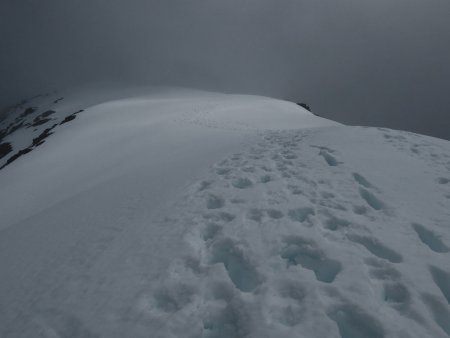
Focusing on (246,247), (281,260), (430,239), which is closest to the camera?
(281,260)

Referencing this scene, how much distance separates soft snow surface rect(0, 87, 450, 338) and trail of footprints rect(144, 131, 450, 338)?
16 millimetres

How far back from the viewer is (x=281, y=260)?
3.76 meters

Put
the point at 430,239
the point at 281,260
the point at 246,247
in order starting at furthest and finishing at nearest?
the point at 430,239, the point at 246,247, the point at 281,260

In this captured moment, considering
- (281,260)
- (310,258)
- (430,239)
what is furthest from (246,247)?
(430,239)

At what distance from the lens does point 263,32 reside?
6800 cm

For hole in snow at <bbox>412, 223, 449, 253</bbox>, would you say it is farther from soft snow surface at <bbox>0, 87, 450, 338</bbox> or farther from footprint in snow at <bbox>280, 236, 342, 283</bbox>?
footprint in snow at <bbox>280, 236, 342, 283</bbox>

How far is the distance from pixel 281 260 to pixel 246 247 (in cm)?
49

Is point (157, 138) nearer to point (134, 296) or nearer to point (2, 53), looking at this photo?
point (134, 296)

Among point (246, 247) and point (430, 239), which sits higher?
point (246, 247)

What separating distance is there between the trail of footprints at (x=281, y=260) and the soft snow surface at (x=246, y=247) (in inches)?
0.6

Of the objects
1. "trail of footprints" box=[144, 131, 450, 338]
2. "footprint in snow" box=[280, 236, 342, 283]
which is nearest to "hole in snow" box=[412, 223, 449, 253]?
"trail of footprints" box=[144, 131, 450, 338]

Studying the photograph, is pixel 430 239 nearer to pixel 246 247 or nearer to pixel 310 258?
pixel 310 258

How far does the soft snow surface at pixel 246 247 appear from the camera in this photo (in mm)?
3072

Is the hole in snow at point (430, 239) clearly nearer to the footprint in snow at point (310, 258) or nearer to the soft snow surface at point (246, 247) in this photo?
the soft snow surface at point (246, 247)
